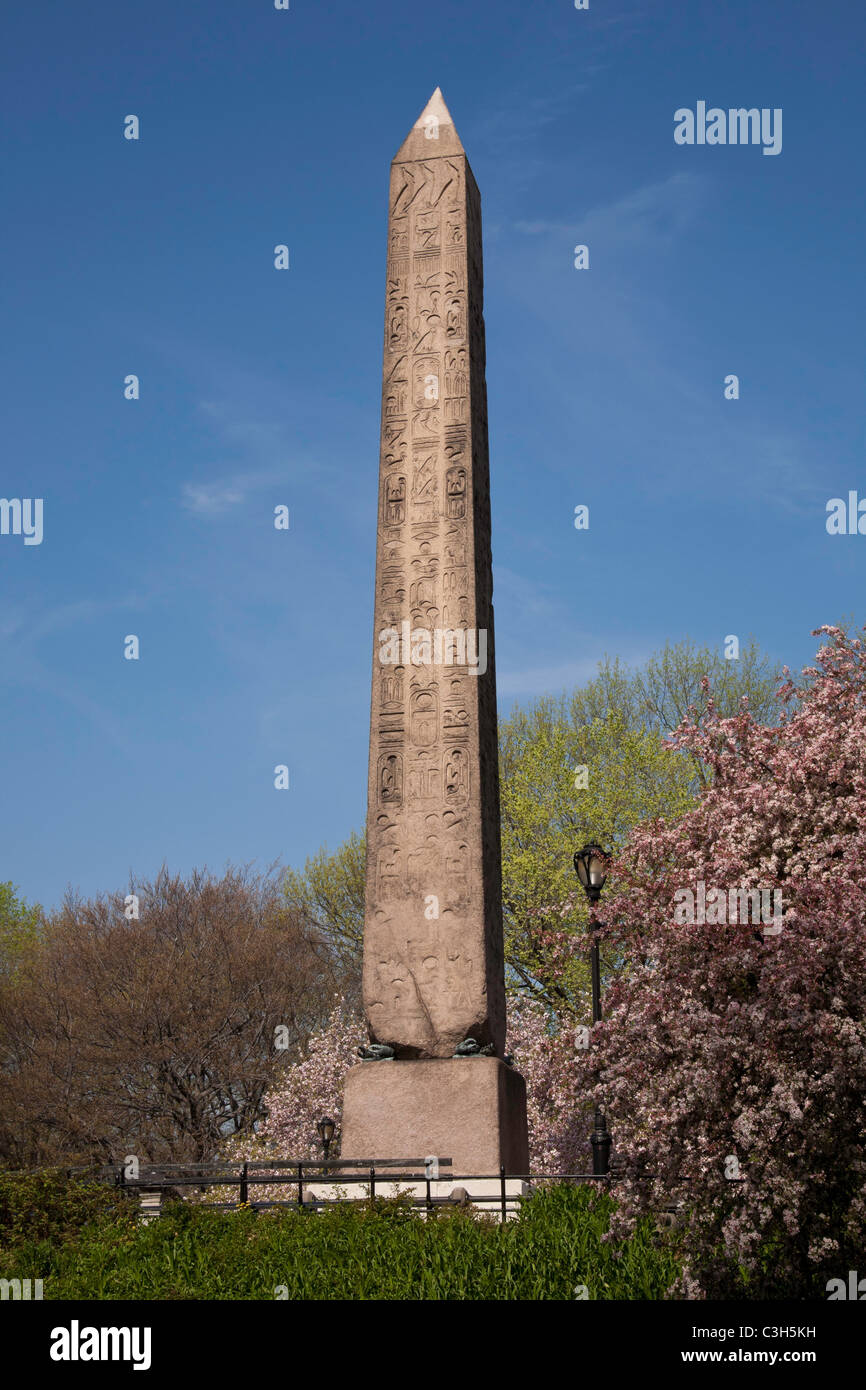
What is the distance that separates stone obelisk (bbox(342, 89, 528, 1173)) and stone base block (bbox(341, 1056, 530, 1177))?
0.5 inches

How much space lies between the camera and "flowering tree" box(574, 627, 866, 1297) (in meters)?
6.46

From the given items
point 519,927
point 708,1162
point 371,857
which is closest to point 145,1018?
point 519,927

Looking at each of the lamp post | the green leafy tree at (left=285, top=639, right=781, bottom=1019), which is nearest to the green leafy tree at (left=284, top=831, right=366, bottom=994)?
the green leafy tree at (left=285, top=639, right=781, bottom=1019)

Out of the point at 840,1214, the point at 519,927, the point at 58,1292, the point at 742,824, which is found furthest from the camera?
the point at 519,927

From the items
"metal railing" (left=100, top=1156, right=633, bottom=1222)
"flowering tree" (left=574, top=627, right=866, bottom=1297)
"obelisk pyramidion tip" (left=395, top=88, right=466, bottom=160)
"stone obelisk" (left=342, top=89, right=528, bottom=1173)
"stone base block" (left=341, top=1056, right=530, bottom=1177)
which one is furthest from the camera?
"obelisk pyramidion tip" (left=395, top=88, right=466, bottom=160)

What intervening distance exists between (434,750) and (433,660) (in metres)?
0.81

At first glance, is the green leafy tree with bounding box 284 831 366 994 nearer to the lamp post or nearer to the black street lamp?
the black street lamp

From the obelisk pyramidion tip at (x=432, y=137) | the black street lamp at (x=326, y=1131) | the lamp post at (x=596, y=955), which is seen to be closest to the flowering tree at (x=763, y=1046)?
the lamp post at (x=596, y=955)

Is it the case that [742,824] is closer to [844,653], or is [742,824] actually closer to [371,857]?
[844,653]

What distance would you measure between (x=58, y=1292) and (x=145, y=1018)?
22.8 metres

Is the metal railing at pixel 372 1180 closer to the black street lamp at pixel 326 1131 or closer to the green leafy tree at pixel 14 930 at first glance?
the black street lamp at pixel 326 1131

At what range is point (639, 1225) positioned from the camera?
8.30 meters

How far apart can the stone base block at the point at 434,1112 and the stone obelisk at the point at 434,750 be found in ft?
0.04

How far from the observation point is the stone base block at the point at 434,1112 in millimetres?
10789
